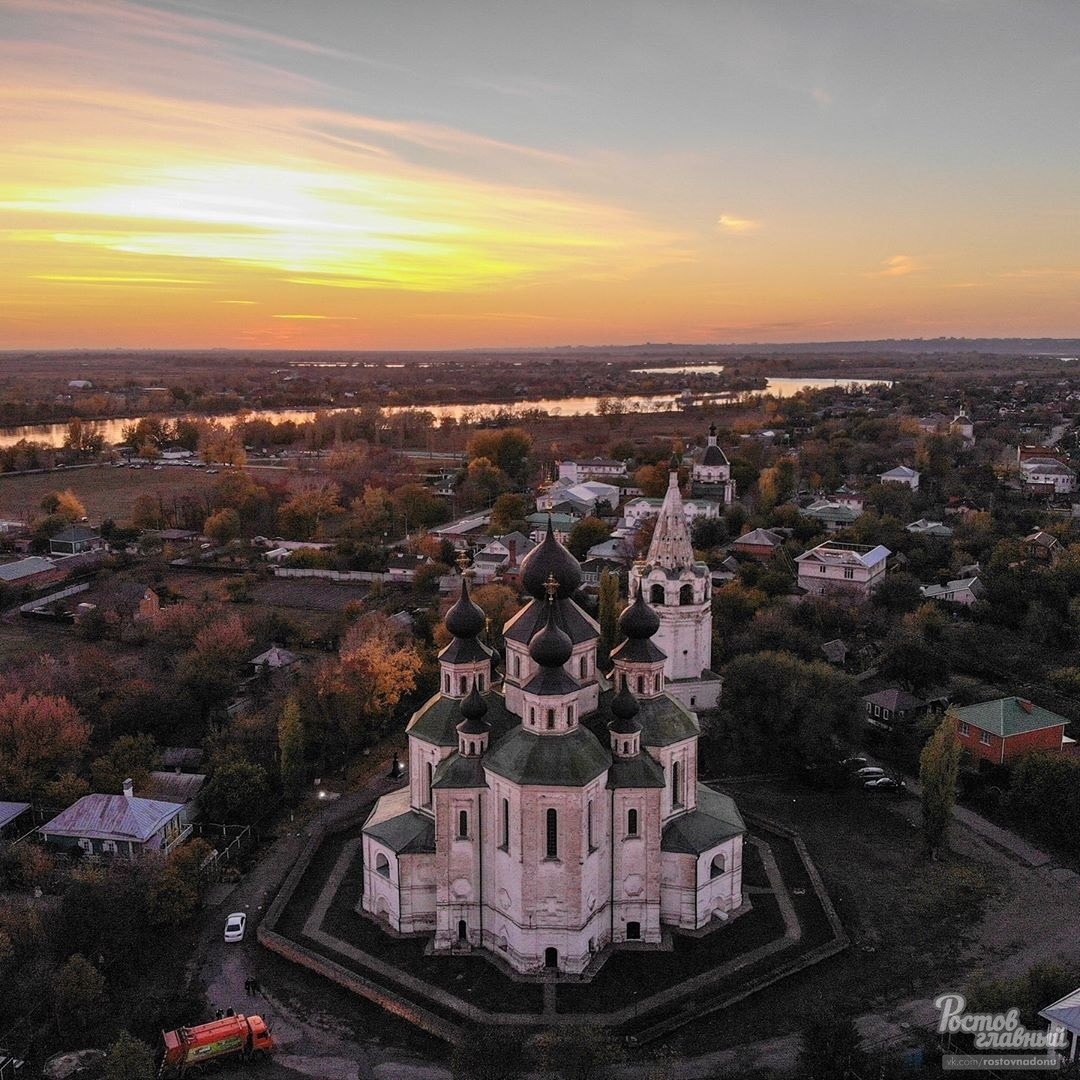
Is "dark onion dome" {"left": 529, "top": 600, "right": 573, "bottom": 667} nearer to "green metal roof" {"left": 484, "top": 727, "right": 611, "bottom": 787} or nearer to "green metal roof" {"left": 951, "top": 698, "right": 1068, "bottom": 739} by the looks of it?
"green metal roof" {"left": 484, "top": 727, "right": 611, "bottom": 787}

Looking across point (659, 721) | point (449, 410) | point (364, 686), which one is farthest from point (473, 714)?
point (449, 410)

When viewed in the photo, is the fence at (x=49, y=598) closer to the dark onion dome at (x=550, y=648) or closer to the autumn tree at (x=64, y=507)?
the autumn tree at (x=64, y=507)

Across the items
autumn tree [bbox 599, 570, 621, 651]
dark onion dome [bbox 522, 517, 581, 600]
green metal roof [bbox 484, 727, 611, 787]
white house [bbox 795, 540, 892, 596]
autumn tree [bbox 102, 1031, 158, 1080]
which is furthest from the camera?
white house [bbox 795, 540, 892, 596]

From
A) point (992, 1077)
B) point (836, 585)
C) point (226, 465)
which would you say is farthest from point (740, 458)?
point (992, 1077)

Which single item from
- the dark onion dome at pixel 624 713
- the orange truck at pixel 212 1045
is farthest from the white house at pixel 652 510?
the orange truck at pixel 212 1045

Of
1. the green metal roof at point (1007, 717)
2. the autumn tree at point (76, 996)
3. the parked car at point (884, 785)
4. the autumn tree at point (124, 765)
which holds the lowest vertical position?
the parked car at point (884, 785)

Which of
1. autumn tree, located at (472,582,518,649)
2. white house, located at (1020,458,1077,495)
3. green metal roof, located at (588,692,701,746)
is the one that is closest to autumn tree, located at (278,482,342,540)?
autumn tree, located at (472,582,518,649)

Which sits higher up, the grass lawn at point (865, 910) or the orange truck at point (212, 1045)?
the orange truck at point (212, 1045)
